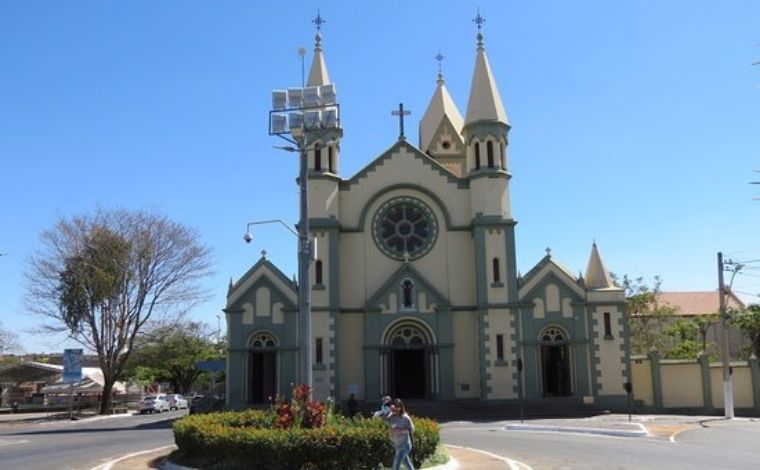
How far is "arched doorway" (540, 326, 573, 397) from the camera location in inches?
1551

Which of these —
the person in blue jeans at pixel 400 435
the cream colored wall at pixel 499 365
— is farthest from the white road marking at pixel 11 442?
the cream colored wall at pixel 499 365

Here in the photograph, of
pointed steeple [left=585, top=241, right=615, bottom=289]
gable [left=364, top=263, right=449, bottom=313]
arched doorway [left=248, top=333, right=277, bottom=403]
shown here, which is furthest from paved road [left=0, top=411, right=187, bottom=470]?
pointed steeple [left=585, top=241, right=615, bottom=289]

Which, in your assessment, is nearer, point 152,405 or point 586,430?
point 586,430

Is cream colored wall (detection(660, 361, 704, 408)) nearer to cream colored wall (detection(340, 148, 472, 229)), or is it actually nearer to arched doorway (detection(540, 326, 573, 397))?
arched doorway (detection(540, 326, 573, 397))

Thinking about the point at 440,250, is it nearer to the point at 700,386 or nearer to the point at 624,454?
the point at 700,386

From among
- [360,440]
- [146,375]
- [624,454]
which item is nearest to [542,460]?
[624,454]

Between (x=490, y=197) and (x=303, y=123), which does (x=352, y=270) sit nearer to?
(x=490, y=197)

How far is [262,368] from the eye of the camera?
4031 centimetres

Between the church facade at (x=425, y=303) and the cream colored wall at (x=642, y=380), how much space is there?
1.05 metres

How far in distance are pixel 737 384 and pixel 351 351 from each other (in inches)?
771

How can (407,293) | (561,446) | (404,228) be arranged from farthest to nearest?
(404,228)
(407,293)
(561,446)

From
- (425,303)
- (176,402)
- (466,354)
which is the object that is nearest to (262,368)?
(425,303)

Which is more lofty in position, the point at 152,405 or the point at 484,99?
the point at 484,99

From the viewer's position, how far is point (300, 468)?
49.3ft
